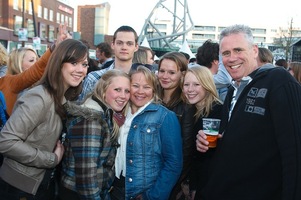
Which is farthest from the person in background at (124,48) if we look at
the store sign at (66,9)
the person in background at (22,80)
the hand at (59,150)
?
the store sign at (66,9)

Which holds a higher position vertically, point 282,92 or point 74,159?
point 282,92

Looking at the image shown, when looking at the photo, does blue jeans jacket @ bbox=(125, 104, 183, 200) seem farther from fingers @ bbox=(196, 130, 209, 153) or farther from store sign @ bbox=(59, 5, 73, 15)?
store sign @ bbox=(59, 5, 73, 15)

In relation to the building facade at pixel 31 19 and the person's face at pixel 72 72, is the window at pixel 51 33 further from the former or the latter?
the person's face at pixel 72 72

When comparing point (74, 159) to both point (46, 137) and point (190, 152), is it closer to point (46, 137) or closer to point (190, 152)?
point (46, 137)

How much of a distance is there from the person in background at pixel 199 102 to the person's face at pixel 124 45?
0.94 meters

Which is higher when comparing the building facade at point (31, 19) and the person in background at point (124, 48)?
the building facade at point (31, 19)

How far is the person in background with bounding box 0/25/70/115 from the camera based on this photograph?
11.2 feet

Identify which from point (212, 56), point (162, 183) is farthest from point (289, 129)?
point (212, 56)

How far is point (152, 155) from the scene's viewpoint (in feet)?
9.21

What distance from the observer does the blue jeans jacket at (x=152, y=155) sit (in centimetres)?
277

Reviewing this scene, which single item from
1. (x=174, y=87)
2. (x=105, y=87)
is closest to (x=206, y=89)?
(x=174, y=87)

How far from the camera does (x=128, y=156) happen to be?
9.24ft

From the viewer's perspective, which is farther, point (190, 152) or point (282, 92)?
point (190, 152)

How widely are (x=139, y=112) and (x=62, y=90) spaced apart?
0.73m
